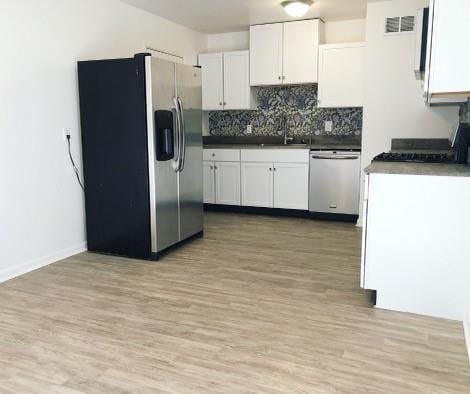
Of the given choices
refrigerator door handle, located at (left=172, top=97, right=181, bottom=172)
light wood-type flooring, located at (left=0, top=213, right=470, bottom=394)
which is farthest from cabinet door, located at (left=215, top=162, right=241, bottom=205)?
light wood-type flooring, located at (left=0, top=213, right=470, bottom=394)

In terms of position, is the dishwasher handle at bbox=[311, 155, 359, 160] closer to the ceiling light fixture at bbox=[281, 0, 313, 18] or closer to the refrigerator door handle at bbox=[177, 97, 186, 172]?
the ceiling light fixture at bbox=[281, 0, 313, 18]

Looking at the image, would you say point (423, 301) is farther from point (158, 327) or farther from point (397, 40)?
point (397, 40)

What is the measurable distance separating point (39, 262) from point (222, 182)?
272 cm

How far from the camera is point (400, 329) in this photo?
8.23 feet

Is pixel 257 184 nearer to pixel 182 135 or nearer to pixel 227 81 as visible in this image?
pixel 227 81

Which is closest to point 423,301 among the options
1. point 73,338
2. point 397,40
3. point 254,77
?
point 73,338

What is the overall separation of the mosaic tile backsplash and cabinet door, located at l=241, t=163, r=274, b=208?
0.72 metres

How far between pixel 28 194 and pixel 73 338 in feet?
5.09

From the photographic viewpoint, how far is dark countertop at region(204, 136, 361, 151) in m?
5.32

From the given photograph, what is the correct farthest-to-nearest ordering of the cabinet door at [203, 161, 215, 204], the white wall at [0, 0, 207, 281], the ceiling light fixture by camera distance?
1. the cabinet door at [203, 161, 215, 204]
2. the ceiling light fixture
3. the white wall at [0, 0, 207, 281]

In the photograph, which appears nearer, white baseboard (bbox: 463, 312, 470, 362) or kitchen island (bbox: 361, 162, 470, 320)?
white baseboard (bbox: 463, 312, 470, 362)

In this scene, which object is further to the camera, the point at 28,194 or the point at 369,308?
the point at 28,194

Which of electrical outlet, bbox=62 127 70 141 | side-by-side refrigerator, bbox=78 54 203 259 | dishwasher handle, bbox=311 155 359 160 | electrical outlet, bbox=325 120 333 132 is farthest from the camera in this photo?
Answer: electrical outlet, bbox=325 120 333 132

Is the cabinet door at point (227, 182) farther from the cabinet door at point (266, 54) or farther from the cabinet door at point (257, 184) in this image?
the cabinet door at point (266, 54)
